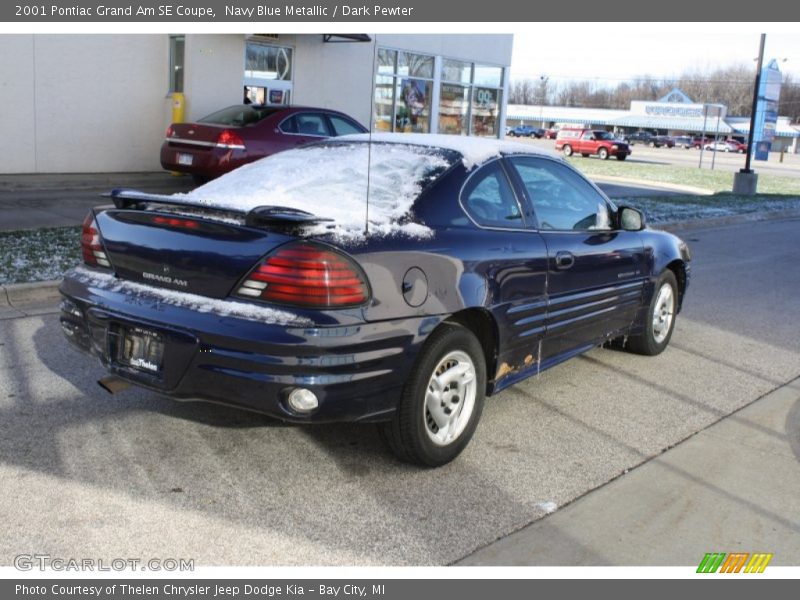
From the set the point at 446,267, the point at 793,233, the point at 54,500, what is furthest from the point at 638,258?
the point at 793,233

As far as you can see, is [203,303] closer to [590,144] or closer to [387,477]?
[387,477]

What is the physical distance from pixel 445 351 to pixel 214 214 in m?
1.29

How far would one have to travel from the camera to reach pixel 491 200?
4.55 metres

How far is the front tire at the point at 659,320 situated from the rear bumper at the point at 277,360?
2.84 metres

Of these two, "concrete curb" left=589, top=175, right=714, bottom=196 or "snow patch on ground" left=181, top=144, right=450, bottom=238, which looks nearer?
"snow patch on ground" left=181, top=144, right=450, bottom=238

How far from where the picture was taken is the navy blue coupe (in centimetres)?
355

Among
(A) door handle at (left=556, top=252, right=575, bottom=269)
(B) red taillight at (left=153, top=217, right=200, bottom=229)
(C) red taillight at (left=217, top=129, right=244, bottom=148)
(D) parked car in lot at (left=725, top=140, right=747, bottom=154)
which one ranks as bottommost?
(A) door handle at (left=556, top=252, right=575, bottom=269)

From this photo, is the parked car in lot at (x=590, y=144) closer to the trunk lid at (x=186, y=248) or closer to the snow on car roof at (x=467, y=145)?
the snow on car roof at (x=467, y=145)

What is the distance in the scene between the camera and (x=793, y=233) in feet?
51.6

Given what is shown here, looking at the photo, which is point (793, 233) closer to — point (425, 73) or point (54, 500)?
point (425, 73)

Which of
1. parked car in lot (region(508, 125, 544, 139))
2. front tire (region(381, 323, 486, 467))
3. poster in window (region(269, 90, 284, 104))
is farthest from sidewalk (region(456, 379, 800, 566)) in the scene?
parked car in lot (region(508, 125, 544, 139))

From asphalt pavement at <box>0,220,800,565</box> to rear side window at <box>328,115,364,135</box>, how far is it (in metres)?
8.46

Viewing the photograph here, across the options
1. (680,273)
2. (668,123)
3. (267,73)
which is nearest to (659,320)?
(680,273)

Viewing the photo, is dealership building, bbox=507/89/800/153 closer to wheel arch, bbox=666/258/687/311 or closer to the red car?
the red car
